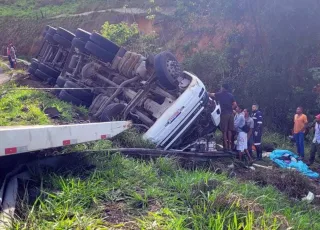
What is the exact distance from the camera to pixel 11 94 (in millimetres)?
8016

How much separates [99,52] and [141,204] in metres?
4.80

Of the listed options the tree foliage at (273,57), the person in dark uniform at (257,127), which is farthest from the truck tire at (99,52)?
the tree foliage at (273,57)

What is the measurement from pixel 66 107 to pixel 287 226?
16.3 ft

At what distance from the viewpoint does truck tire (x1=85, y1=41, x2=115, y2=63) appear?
791cm

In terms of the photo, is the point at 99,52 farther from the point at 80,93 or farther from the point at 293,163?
the point at 293,163

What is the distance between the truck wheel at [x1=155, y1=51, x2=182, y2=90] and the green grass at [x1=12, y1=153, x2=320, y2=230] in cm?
250

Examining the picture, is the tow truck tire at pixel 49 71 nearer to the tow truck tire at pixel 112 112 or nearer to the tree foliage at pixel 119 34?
the tow truck tire at pixel 112 112

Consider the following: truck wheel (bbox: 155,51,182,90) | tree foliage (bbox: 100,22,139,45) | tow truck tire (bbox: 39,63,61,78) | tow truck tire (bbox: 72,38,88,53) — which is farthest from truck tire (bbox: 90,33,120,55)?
tree foliage (bbox: 100,22,139,45)

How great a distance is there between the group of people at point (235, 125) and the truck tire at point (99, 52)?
2105mm

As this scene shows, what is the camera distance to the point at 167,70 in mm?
6848

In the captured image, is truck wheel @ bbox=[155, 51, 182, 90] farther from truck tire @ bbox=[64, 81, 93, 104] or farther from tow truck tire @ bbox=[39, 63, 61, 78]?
tow truck tire @ bbox=[39, 63, 61, 78]

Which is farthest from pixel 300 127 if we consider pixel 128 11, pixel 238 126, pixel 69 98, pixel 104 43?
pixel 128 11

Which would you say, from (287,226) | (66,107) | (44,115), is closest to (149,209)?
(287,226)

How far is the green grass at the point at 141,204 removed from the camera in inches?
123
